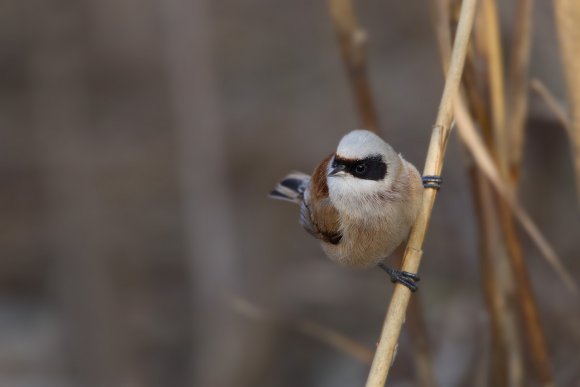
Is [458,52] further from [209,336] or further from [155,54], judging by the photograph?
[155,54]

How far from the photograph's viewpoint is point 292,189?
3104 millimetres

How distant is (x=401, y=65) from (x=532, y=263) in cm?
245

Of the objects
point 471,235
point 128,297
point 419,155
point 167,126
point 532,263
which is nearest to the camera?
point 532,263

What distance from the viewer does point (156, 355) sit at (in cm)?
595

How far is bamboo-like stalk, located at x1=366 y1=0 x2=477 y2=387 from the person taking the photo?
6.21 feet

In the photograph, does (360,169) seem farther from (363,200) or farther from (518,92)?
(518,92)

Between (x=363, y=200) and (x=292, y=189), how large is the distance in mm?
537

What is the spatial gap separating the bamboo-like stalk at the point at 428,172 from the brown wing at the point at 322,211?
0.52 metres

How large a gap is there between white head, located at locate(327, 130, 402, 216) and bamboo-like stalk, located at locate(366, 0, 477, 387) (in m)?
0.33

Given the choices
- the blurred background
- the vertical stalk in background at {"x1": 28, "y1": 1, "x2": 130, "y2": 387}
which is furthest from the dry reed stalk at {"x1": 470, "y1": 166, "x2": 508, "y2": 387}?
the vertical stalk in background at {"x1": 28, "y1": 1, "x2": 130, "y2": 387}

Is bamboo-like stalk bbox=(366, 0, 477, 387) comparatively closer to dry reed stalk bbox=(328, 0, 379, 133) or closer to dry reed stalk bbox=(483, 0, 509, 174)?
dry reed stalk bbox=(483, 0, 509, 174)

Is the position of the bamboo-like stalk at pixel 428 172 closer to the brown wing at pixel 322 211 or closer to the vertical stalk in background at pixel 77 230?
the brown wing at pixel 322 211

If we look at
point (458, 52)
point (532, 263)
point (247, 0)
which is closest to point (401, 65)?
point (247, 0)

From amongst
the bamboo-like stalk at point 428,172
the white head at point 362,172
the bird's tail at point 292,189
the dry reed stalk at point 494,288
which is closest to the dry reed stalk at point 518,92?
the dry reed stalk at point 494,288
